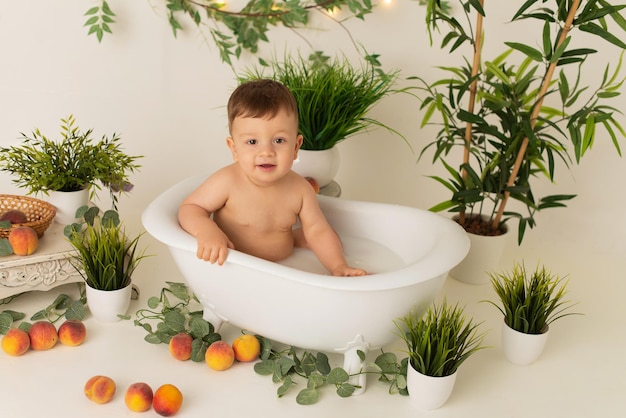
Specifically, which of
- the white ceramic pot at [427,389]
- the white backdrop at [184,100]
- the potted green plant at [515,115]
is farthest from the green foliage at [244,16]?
the white ceramic pot at [427,389]

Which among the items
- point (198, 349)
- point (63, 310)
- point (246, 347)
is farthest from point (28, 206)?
point (246, 347)

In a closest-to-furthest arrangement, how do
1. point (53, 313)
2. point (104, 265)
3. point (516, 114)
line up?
point (104, 265) → point (53, 313) → point (516, 114)

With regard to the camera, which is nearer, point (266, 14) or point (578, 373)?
point (578, 373)

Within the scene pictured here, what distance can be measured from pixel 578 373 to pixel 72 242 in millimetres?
1520

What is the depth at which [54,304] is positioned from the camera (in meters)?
2.28

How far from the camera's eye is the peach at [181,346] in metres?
2.07

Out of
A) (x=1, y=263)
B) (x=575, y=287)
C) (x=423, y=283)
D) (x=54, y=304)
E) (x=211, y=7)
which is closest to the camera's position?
(x=423, y=283)

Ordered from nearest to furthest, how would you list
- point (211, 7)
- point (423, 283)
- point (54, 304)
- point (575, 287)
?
point (423, 283), point (54, 304), point (575, 287), point (211, 7)

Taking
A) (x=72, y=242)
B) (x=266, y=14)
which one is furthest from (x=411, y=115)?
(x=72, y=242)

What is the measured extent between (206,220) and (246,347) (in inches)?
14.5

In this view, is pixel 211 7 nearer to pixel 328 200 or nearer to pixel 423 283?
pixel 328 200

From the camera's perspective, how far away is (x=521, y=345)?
2.13 m

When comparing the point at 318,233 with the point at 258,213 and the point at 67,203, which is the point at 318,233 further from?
the point at 67,203

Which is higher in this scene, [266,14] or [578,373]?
[266,14]
